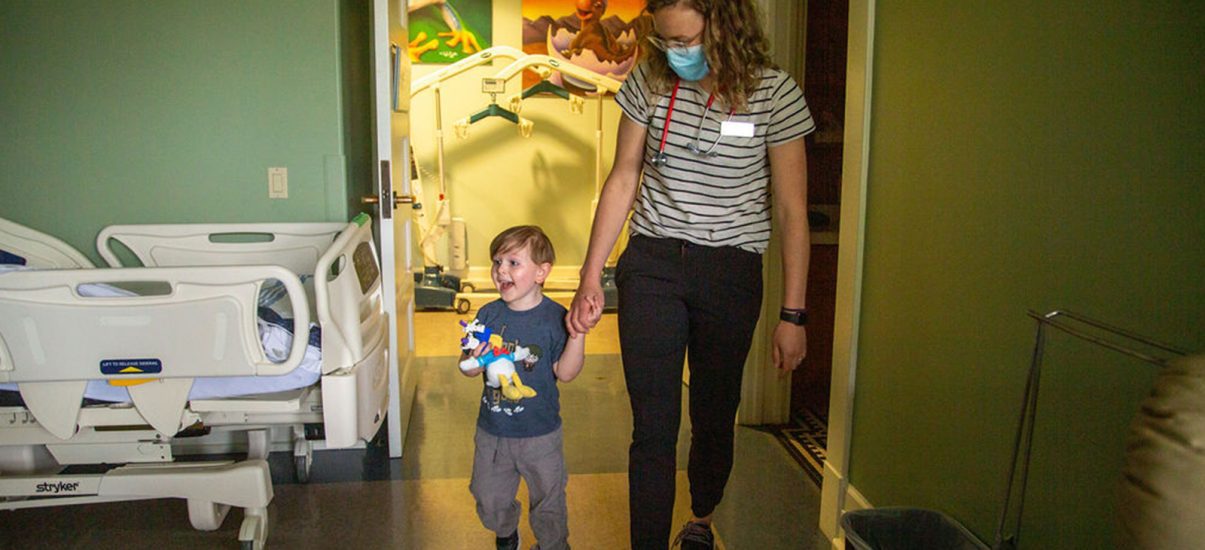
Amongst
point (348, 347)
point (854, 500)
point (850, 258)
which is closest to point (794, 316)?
point (850, 258)

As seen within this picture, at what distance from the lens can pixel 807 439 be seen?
3.27 m

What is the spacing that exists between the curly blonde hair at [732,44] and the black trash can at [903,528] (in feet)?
2.70

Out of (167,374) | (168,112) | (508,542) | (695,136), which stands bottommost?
(508,542)

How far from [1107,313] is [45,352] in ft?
7.22

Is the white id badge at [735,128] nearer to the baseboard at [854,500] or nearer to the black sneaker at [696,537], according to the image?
the black sneaker at [696,537]

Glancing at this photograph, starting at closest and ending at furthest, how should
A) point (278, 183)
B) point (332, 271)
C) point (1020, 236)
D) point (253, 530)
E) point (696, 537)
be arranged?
point (1020, 236) → point (696, 537) → point (253, 530) → point (278, 183) → point (332, 271)

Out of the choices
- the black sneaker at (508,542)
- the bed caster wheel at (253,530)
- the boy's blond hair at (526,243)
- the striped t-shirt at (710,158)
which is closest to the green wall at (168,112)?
the bed caster wheel at (253,530)

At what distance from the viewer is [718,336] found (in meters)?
1.88

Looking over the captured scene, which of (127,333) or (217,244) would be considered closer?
(127,333)

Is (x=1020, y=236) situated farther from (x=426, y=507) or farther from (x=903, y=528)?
(x=426, y=507)

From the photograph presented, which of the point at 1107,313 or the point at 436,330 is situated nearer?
the point at 1107,313

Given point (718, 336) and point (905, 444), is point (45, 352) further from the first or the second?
point (905, 444)

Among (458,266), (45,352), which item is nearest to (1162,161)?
(45,352)

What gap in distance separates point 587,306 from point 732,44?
594 millimetres
